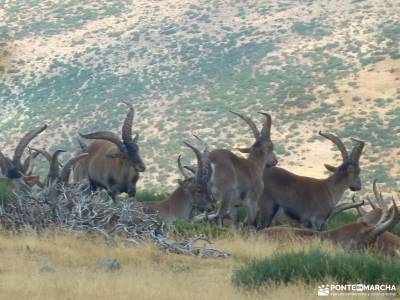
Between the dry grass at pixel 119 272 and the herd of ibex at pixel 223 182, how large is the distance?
1935 millimetres

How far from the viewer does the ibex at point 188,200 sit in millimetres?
18875

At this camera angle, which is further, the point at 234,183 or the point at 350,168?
the point at 350,168

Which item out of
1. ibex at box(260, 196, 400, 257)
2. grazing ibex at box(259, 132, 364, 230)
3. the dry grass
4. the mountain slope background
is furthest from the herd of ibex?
the mountain slope background

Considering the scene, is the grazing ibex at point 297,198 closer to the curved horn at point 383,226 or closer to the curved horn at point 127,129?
the curved horn at point 127,129

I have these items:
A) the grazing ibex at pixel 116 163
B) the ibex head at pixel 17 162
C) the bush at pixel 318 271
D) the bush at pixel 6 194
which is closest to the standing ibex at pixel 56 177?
the bush at pixel 6 194

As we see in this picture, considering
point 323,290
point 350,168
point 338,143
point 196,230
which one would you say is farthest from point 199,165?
point 323,290

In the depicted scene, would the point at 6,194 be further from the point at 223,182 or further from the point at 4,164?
the point at 223,182

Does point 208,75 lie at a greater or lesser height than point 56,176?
lesser

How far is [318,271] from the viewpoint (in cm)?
1205

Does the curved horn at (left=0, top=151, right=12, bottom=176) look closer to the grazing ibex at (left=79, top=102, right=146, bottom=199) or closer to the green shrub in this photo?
the grazing ibex at (left=79, top=102, right=146, bottom=199)

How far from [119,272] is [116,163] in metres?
9.05

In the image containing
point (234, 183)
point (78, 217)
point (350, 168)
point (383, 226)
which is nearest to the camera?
point (383, 226)

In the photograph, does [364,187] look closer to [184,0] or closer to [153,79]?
[153,79]

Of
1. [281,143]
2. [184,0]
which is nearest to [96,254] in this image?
[281,143]
